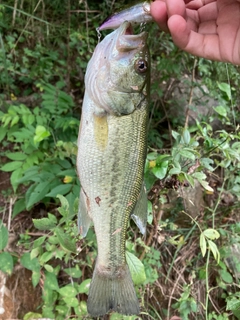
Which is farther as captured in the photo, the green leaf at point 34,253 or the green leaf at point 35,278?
the green leaf at point 35,278

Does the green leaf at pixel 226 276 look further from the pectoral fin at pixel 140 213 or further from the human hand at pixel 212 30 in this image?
the human hand at pixel 212 30

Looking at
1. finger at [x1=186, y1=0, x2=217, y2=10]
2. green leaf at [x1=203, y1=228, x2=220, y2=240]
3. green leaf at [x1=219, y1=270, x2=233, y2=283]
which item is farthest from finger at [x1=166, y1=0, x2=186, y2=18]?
green leaf at [x1=219, y1=270, x2=233, y2=283]

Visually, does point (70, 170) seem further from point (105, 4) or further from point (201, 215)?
point (105, 4)

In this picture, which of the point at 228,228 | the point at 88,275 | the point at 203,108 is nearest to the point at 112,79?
the point at 88,275

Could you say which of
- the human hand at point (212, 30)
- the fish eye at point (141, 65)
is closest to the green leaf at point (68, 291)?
the fish eye at point (141, 65)

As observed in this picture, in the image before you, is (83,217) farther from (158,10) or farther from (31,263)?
(158,10)
